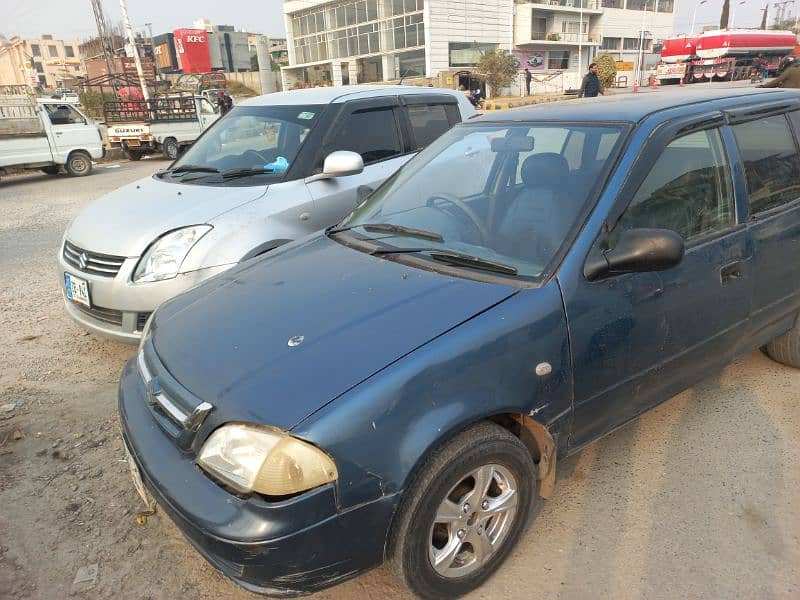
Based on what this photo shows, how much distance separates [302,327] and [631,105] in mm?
1923

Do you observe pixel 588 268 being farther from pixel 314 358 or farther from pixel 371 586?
pixel 371 586

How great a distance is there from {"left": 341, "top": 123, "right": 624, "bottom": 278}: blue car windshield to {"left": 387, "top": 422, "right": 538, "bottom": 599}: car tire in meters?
0.70

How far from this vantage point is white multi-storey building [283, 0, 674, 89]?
150 feet

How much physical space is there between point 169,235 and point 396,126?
7.60 ft

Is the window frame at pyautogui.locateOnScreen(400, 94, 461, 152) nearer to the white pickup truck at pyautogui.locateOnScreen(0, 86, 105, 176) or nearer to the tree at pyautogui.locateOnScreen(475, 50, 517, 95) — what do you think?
the white pickup truck at pyautogui.locateOnScreen(0, 86, 105, 176)

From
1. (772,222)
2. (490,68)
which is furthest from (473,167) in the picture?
(490,68)

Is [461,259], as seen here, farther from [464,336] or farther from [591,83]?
[591,83]

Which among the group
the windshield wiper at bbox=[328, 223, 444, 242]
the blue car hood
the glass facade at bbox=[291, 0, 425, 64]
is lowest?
the blue car hood

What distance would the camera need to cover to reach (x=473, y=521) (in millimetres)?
2051

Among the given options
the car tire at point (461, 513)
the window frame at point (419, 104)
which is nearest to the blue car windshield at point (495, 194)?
the car tire at point (461, 513)

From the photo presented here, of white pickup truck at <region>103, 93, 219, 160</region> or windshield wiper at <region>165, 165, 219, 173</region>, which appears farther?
white pickup truck at <region>103, 93, 219, 160</region>

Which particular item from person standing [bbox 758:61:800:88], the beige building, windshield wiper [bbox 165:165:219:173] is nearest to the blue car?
windshield wiper [bbox 165:165:219:173]

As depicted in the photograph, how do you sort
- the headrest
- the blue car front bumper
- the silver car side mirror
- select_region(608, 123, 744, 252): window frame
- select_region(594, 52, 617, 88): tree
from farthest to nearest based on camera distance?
select_region(594, 52, 617, 88): tree
the silver car side mirror
the headrest
select_region(608, 123, 744, 252): window frame
the blue car front bumper

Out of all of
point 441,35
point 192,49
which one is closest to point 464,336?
point 441,35
